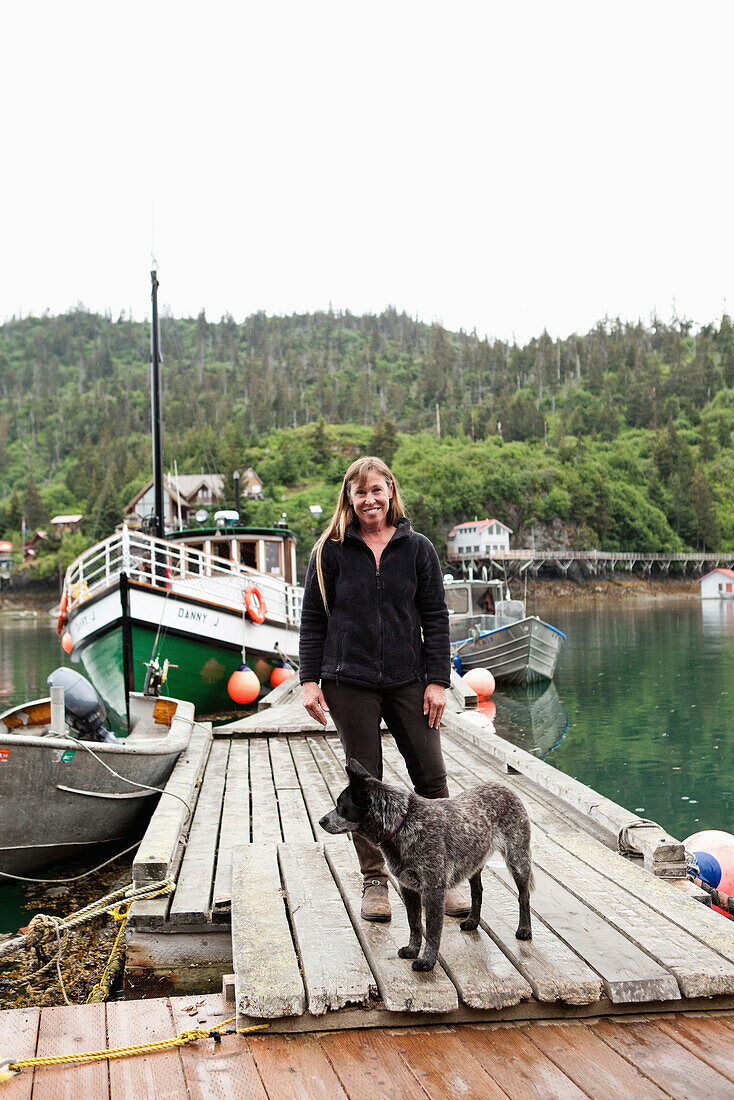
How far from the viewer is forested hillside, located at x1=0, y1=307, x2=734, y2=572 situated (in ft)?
313

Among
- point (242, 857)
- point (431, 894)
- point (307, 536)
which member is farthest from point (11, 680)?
point (307, 536)

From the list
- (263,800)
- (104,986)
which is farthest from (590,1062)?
(263,800)

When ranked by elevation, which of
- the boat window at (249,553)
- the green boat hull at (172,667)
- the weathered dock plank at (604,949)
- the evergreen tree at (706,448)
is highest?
the evergreen tree at (706,448)

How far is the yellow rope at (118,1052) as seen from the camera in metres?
2.51

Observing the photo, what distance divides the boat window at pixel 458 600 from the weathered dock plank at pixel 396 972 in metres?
23.4

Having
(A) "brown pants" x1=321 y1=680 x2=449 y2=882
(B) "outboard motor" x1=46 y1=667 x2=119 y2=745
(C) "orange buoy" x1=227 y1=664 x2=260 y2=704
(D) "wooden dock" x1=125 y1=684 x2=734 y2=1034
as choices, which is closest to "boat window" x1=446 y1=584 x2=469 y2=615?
(C) "orange buoy" x1=227 y1=664 x2=260 y2=704

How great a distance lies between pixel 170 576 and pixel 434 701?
10717 millimetres

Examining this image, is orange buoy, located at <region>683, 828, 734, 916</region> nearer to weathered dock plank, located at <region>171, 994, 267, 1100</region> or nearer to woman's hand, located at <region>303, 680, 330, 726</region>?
woman's hand, located at <region>303, 680, 330, 726</region>

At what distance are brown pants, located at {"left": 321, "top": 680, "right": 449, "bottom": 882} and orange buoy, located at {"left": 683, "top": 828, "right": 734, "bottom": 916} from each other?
2633 millimetres

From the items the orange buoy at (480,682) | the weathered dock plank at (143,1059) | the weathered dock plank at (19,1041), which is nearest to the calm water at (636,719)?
the orange buoy at (480,682)

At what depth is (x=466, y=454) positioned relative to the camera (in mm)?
103250

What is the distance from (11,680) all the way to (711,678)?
17.4m

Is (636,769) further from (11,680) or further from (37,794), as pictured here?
(11,680)

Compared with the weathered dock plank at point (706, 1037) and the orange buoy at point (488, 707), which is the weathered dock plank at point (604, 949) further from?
the orange buoy at point (488, 707)
